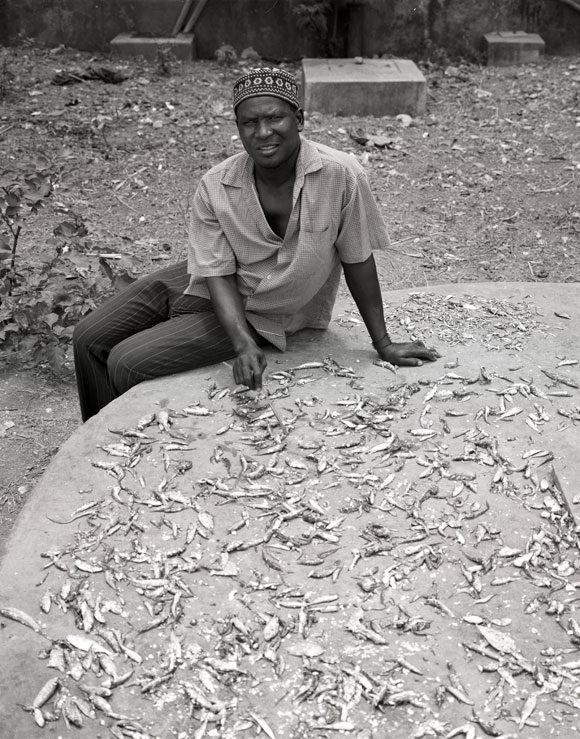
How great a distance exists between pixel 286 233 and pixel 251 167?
0.23m

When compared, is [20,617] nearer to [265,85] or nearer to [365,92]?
[265,85]

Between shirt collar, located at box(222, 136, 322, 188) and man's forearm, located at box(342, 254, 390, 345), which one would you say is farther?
man's forearm, located at box(342, 254, 390, 345)

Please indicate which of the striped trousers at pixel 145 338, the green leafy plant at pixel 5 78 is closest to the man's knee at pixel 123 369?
the striped trousers at pixel 145 338

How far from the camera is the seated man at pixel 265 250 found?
2.68 meters

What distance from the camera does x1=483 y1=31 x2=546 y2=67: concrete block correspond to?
22.6ft

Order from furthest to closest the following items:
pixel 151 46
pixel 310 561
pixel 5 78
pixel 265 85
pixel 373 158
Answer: pixel 151 46
pixel 5 78
pixel 373 158
pixel 265 85
pixel 310 561

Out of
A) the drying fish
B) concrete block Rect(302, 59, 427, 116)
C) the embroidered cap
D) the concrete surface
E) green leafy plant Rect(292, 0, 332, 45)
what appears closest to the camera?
the concrete surface

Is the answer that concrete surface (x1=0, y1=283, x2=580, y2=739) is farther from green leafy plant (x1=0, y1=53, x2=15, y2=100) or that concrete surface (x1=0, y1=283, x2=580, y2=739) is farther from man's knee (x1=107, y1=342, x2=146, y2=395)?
green leafy plant (x1=0, y1=53, x2=15, y2=100)

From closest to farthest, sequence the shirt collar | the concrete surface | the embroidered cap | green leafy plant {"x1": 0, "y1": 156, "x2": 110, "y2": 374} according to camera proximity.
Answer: the concrete surface → the embroidered cap → the shirt collar → green leafy plant {"x1": 0, "y1": 156, "x2": 110, "y2": 374}

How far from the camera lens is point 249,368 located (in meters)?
2.69

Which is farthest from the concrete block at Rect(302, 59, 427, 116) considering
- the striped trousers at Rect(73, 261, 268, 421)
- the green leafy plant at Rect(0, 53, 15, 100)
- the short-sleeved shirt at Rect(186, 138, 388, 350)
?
the short-sleeved shirt at Rect(186, 138, 388, 350)

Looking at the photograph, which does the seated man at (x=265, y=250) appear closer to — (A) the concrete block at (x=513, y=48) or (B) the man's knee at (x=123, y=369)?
(B) the man's knee at (x=123, y=369)

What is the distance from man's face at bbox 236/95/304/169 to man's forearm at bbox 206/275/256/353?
39 centimetres

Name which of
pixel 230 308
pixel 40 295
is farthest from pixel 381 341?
pixel 40 295
